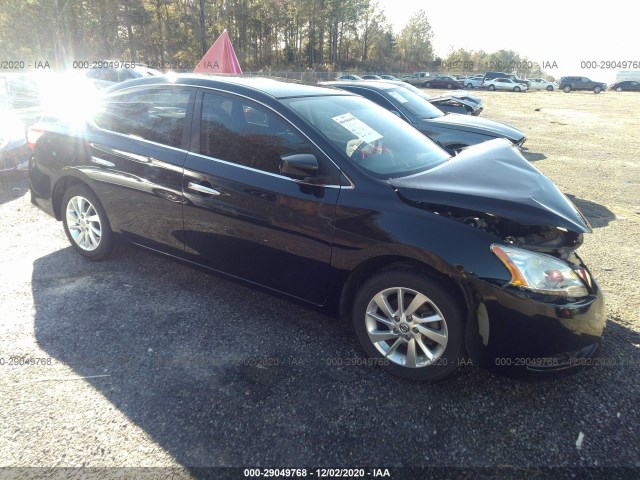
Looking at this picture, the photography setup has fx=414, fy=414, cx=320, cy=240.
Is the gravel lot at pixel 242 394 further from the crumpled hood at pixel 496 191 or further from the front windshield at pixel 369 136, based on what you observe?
the front windshield at pixel 369 136

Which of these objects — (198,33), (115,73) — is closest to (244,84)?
(115,73)

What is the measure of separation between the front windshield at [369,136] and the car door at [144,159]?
1.04m

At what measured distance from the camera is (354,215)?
2.60m

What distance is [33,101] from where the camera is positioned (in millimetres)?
8078

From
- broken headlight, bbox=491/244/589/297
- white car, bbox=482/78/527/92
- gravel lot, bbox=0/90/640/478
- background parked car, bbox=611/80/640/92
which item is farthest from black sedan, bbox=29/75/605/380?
background parked car, bbox=611/80/640/92

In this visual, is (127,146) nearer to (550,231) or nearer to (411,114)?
(550,231)

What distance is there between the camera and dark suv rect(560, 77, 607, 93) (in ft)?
137

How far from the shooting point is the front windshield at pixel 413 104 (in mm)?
7242

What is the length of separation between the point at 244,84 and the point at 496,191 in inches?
78.6

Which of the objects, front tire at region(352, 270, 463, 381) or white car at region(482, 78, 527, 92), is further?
white car at region(482, 78, 527, 92)

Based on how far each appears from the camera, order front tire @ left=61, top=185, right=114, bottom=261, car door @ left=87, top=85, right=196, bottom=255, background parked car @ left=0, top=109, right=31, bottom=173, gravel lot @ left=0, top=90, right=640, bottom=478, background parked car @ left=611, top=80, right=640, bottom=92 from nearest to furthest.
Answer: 1. gravel lot @ left=0, top=90, right=640, bottom=478
2. car door @ left=87, top=85, right=196, bottom=255
3. front tire @ left=61, top=185, right=114, bottom=261
4. background parked car @ left=0, top=109, right=31, bottom=173
5. background parked car @ left=611, top=80, right=640, bottom=92

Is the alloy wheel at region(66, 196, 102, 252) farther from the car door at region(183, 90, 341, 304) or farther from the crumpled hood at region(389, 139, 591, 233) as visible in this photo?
the crumpled hood at region(389, 139, 591, 233)

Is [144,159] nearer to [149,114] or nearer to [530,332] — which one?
[149,114]

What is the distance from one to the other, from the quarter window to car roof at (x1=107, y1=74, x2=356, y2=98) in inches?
3.8
